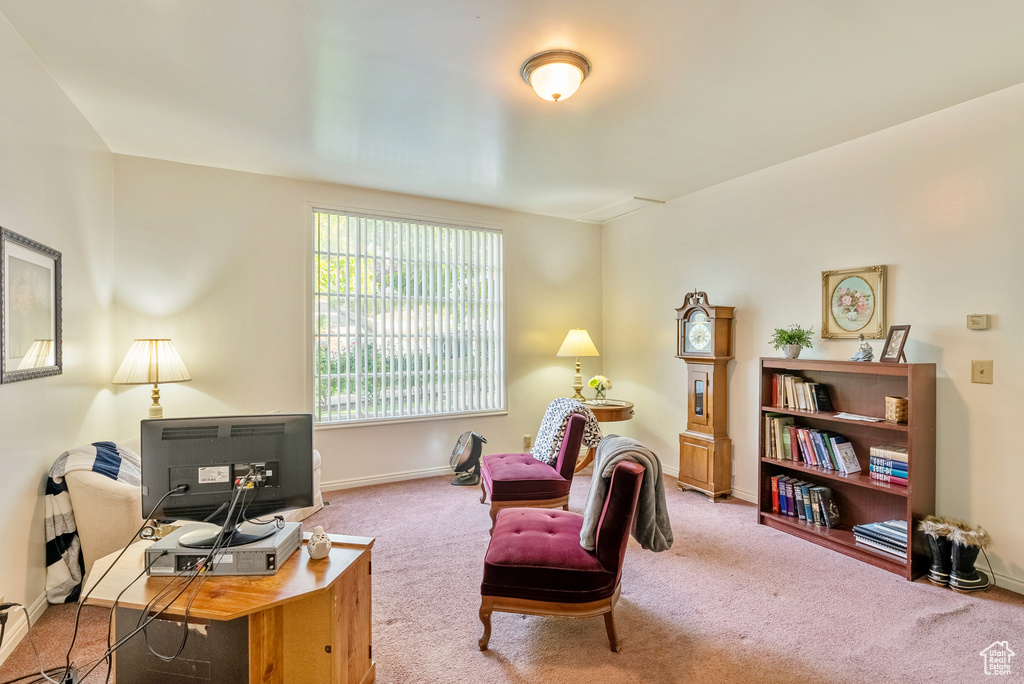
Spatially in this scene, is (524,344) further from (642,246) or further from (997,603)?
(997,603)

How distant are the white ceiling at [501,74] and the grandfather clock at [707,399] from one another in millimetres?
1217

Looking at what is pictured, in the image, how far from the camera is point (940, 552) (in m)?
2.56

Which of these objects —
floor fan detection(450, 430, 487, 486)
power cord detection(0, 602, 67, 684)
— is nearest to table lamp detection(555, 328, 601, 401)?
floor fan detection(450, 430, 487, 486)

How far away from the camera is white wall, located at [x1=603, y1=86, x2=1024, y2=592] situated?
253 centimetres

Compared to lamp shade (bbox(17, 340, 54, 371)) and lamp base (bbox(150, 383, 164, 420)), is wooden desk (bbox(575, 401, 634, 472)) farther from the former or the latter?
lamp shade (bbox(17, 340, 54, 371))

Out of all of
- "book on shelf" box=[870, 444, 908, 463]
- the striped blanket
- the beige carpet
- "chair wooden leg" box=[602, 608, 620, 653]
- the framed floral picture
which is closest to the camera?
the beige carpet

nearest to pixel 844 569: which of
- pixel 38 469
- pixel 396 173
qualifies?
pixel 396 173

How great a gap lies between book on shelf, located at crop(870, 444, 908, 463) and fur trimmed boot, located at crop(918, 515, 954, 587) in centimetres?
38

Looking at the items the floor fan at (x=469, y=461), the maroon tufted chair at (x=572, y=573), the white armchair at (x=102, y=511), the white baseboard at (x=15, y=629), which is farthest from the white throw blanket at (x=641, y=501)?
the white baseboard at (x=15, y=629)

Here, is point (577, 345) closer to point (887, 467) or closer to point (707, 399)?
point (707, 399)

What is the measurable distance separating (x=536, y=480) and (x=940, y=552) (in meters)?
2.24

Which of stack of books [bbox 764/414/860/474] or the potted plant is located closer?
stack of books [bbox 764/414/860/474]

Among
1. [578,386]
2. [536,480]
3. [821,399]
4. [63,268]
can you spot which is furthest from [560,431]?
[63,268]

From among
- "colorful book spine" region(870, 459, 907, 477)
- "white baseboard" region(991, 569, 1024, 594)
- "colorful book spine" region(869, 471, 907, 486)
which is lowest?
"white baseboard" region(991, 569, 1024, 594)
